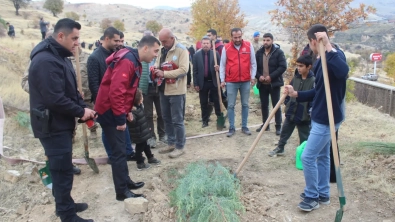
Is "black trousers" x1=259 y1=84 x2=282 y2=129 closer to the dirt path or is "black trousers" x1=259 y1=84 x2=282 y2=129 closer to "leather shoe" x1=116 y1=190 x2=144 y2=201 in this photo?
the dirt path

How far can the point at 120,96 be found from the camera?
3.38 meters

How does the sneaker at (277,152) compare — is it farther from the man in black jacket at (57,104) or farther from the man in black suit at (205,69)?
the man in black jacket at (57,104)

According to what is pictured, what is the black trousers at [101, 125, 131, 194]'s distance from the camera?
11.8 feet

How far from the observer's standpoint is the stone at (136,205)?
344 cm

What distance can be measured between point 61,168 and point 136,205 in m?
0.85

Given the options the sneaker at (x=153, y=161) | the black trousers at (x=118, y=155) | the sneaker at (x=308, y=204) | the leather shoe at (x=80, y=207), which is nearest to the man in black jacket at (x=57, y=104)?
the leather shoe at (x=80, y=207)

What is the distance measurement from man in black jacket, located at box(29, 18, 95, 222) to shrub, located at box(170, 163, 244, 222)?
3.59ft

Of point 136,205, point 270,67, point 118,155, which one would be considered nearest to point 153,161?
point 118,155

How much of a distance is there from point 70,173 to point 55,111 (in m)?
0.66

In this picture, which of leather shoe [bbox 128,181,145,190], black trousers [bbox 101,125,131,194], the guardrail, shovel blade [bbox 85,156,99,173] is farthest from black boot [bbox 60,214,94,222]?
the guardrail

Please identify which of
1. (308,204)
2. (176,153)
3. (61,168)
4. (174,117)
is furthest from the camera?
(176,153)

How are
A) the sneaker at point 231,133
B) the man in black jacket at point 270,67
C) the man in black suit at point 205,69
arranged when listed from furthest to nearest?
the man in black suit at point 205,69 → the sneaker at point 231,133 → the man in black jacket at point 270,67

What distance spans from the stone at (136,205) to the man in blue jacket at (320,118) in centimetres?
166

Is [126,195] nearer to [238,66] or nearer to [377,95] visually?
[238,66]
